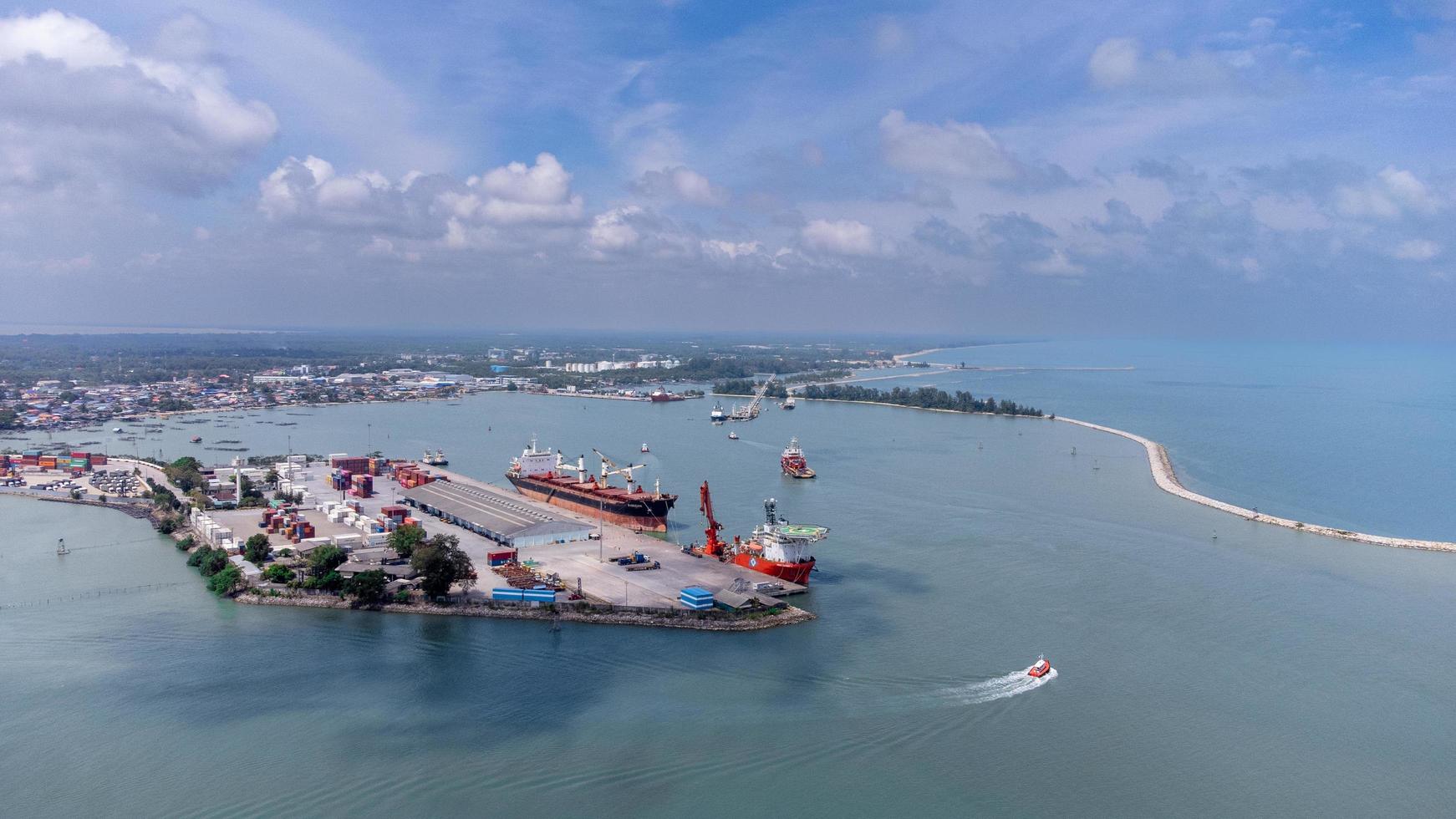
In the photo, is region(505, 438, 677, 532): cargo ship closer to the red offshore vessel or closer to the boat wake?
the red offshore vessel

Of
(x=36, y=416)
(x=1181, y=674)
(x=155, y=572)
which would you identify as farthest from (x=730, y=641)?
(x=36, y=416)

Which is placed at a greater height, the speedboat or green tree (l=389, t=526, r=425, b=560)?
green tree (l=389, t=526, r=425, b=560)

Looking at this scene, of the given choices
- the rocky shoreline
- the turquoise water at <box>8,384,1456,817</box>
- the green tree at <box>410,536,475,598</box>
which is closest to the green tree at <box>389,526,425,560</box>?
the green tree at <box>410,536,475,598</box>

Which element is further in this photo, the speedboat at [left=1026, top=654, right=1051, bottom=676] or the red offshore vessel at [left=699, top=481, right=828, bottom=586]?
the red offshore vessel at [left=699, top=481, right=828, bottom=586]

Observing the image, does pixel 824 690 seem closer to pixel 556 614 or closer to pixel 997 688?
pixel 997 688

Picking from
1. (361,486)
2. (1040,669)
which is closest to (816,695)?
(1040,669)

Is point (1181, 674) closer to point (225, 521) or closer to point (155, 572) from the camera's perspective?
point (155, 572)
